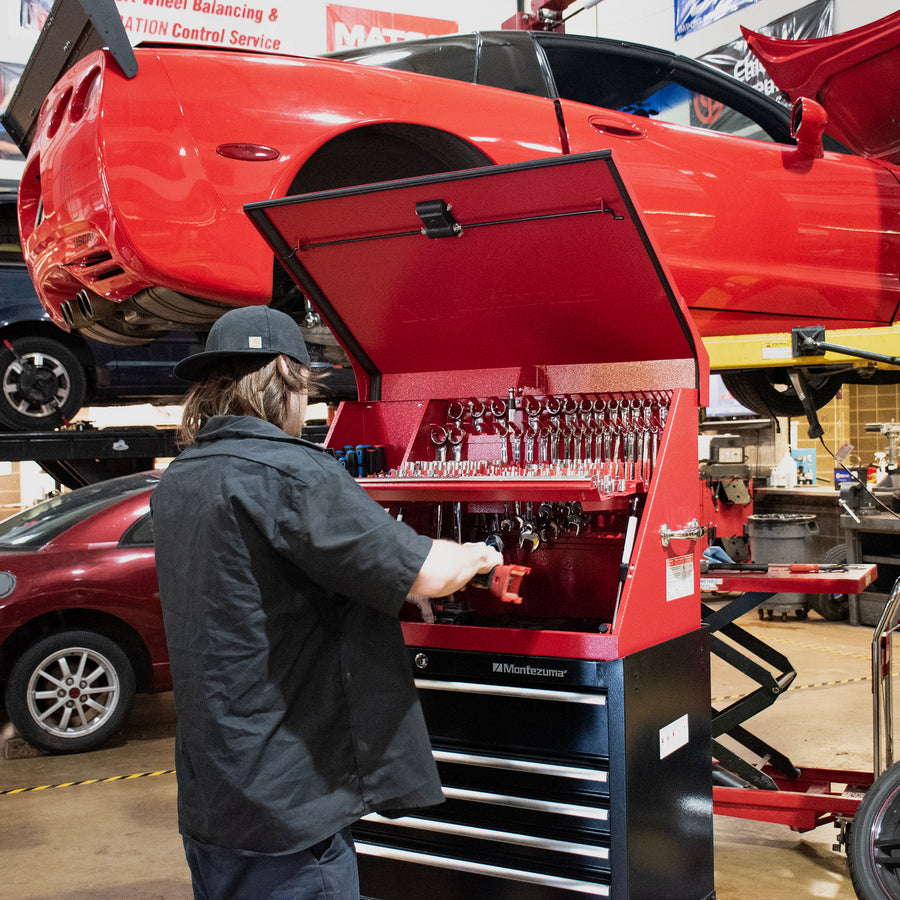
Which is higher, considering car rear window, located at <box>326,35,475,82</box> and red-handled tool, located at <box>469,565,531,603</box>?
car rear window, located at <box>326,35,475,82</box>

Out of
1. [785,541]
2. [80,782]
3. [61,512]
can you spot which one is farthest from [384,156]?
[785,541]

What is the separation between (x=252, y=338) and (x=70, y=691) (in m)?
3.12

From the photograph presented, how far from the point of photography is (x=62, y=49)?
120 inches

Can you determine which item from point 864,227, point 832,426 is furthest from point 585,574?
point 832,426

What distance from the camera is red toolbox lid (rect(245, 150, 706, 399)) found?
7.09ft

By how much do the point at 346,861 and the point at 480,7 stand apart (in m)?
9.62

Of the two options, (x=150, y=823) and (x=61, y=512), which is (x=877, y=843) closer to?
(x=150, y=823)

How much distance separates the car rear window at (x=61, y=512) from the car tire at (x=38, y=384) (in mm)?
543

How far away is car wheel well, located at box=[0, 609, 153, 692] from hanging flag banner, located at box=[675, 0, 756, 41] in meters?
9.11

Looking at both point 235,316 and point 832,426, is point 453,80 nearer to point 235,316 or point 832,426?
point 235,316

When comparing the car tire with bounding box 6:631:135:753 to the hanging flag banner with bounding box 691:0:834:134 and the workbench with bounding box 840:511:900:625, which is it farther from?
the hanging flag banner with bounding box 691:0:834:134

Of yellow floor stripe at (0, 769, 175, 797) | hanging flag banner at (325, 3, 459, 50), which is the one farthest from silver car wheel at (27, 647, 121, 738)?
hanging flag banner at (325, 3, 459, 50)

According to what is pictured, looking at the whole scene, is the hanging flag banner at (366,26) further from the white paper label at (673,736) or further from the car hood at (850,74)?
the white paper label at (673,736)

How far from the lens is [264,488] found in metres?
1.44
